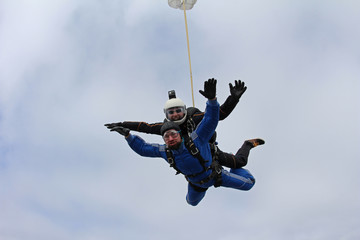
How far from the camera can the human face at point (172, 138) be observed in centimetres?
687

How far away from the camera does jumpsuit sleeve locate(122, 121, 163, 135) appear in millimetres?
7797

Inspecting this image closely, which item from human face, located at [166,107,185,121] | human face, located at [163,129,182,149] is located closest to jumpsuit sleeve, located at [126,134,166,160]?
human face, located at [163,129,182,149]

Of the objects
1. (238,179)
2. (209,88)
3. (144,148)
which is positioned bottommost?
(238,179)

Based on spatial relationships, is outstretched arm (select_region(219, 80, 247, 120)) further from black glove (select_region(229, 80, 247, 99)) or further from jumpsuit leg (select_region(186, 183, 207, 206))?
jumpsuit leg (select_region(186, 183, 207, 206))

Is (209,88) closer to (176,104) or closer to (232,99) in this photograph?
(232,99)

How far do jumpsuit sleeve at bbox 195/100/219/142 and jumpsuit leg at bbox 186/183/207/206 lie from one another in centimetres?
150

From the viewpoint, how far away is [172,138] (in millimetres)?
6867

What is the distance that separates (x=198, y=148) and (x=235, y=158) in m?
1.50

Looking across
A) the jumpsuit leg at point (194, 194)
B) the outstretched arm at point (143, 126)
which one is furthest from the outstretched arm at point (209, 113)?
the jumpsuit leg at point (194, 194)

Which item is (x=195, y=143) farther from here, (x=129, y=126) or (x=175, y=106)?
(x=129, y=126)

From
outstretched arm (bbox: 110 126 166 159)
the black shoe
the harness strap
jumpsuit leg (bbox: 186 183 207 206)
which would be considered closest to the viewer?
outstretched arm (bbox: 110 126 166 159)

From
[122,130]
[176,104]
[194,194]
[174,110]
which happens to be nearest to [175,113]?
[174,110]

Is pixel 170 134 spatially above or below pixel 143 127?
below

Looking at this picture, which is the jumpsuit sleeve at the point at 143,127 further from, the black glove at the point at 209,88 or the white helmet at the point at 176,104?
the black glove at the point at 209,88
